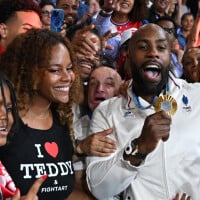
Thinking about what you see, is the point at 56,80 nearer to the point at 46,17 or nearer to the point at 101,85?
the point at 101,85

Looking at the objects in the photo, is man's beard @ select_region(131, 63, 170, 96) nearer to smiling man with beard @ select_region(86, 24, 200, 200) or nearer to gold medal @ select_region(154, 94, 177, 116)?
smiling man with beard @ select_region(86, 24, 200, 200)

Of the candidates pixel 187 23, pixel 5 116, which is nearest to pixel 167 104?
pixel 5 116

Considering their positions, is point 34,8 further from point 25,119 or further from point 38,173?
point 38,173

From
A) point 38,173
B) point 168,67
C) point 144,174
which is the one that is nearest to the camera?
point 38,173

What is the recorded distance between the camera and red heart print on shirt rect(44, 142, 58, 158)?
2.45 meters

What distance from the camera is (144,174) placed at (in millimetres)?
2686

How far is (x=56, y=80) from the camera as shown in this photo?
2.53 meters

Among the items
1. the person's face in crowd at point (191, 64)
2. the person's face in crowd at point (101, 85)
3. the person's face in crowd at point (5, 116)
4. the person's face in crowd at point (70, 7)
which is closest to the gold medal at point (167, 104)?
the person's face in crowd at point (101, 85)

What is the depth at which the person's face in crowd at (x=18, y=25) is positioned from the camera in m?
3.17

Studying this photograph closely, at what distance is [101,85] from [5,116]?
1.27m

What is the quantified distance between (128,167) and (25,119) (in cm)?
55

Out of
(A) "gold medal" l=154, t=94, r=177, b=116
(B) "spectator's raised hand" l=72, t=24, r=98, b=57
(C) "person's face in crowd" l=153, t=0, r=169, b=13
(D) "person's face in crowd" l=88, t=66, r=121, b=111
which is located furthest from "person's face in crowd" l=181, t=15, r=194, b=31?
(A) "gold medal" l=154, t=94, r=177, b=116

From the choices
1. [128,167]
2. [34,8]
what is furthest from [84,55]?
[128,167]

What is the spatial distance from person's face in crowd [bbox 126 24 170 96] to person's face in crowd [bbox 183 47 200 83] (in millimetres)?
1526
